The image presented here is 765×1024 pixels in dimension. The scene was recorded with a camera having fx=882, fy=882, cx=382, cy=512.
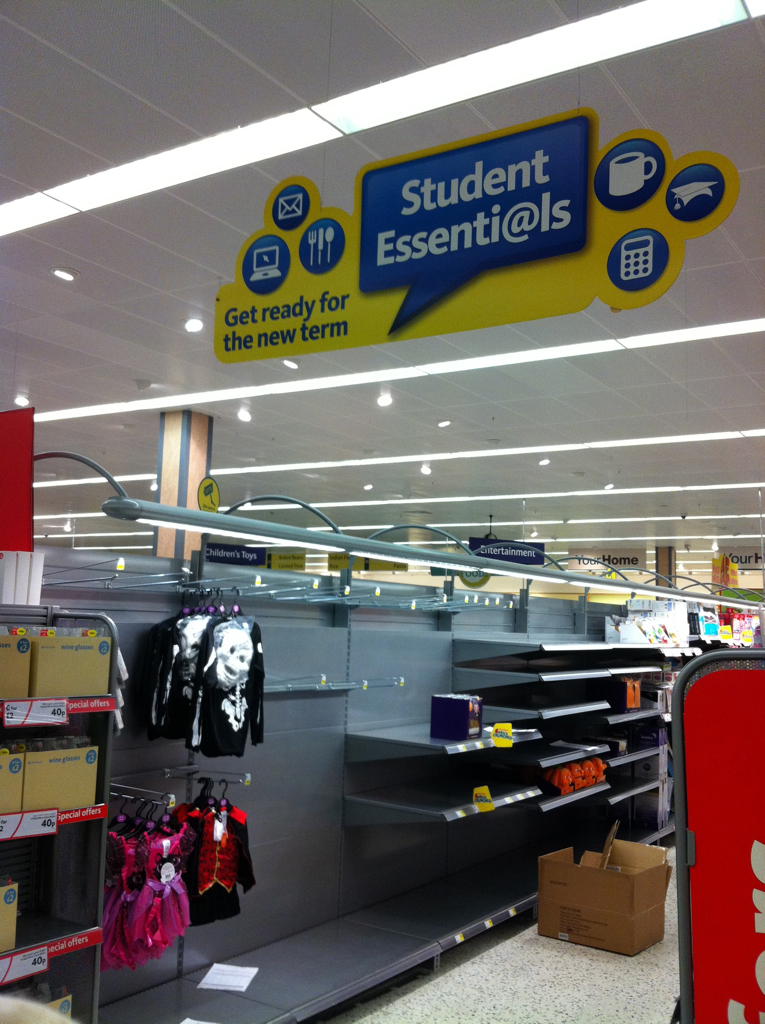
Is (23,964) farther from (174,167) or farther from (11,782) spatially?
(174,167)

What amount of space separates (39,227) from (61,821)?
3901mm

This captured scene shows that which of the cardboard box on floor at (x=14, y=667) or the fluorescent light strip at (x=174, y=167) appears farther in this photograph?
the fluorescent light strip at (x=174, y=167)

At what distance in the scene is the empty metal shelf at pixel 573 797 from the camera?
237 inches

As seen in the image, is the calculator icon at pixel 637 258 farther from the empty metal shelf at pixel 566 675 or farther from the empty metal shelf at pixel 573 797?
the empty metal shelf at pixel 573 797

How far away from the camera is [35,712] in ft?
10.3

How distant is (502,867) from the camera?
6781mm

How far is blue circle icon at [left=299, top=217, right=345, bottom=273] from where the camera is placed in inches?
117

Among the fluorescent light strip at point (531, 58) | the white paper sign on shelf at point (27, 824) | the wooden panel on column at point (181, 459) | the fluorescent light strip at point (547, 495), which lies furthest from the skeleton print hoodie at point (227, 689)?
the fluorescent light strip at point (547, 495)

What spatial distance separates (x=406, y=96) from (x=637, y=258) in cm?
215

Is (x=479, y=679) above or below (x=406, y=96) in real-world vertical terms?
below

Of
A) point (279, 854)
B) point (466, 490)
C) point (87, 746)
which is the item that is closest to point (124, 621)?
point (87, 746)

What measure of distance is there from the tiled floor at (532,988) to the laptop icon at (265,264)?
3537 mm

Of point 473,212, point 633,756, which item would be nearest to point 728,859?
point 473,212

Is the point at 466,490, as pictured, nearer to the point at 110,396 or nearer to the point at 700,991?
the point at 110,396
